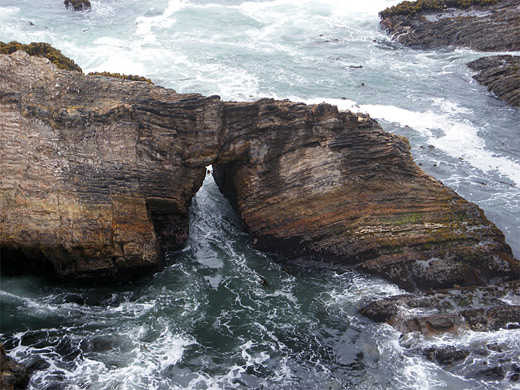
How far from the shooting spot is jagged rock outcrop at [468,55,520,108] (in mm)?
34312

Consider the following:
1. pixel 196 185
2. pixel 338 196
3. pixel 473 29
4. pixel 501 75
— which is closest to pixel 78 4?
pixel 196 185

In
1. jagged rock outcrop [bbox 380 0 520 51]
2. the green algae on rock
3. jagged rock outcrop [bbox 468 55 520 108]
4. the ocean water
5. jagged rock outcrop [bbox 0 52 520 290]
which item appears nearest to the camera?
the ocean water

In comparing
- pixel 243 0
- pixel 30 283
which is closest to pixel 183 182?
pixel 30 283

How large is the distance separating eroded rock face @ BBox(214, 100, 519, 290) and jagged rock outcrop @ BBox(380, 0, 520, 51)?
2594 cm

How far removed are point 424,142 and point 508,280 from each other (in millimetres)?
12980

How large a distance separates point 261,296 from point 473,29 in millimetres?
37278

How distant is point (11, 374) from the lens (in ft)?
45.4

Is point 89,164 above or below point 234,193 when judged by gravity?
above

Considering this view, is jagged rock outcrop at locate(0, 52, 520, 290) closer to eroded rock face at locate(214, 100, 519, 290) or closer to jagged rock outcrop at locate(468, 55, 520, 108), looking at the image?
eroded rock face at locate(214, 100, 519, 290)

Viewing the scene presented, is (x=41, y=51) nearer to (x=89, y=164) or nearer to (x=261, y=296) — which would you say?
(x=89, y=164)

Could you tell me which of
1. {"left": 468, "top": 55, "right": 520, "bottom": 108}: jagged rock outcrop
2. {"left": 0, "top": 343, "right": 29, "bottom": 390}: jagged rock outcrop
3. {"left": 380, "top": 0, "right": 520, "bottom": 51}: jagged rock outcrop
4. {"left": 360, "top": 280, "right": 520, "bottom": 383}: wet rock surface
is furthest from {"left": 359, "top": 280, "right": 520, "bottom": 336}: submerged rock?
{"left": 380, "top": 0, "right": 520, "bottom": 51}: jagged rock outcrop

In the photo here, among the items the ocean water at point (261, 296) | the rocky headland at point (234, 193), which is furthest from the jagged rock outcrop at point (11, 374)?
the rocky headland at point (234, 193)

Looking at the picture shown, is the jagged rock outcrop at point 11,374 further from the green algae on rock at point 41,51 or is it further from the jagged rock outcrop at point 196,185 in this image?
the green algae on rock at point 41,51

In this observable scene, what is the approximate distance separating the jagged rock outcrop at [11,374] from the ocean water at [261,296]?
0.43 metres
